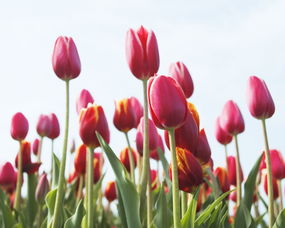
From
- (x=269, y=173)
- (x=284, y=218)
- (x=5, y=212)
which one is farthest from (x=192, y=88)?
(x=5, y=212)

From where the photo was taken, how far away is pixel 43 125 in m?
3.37

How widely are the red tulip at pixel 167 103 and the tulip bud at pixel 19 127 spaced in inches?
68.1

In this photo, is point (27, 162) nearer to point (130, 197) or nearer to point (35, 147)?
point (35, 147)

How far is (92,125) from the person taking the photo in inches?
76.2

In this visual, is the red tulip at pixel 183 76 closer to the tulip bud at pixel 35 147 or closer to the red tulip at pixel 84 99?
the red tulip at pixel 84 99

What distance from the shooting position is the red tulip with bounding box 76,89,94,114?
2.37 metres

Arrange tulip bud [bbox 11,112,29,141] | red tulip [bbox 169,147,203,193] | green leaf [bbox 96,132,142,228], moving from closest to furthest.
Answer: red tulip [bbox 169,147,203,193], green leaf [bbox 96,132,142,228], tulip bud [bbox 11,112,29,141]

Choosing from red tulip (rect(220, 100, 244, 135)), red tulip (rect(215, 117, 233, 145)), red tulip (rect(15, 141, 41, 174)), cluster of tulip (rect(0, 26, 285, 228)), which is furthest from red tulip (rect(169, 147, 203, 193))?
red tulip (rect(15, 141, 41, 174))

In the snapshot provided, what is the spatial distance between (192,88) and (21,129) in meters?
1.27

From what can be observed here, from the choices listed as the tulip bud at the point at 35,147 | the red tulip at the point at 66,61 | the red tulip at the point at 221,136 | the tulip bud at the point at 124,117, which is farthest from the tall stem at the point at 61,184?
the tulip bud at the point at 35,147

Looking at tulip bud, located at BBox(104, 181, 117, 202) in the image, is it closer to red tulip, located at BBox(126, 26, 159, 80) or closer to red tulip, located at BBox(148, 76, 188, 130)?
red tulip, located at BBox(126, 26, 159, 80)

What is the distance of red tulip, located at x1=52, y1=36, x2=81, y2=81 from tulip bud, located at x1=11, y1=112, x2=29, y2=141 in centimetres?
101

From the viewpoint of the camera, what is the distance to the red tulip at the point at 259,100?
2.06 m

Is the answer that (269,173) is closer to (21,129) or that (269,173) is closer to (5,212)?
(5,212)
